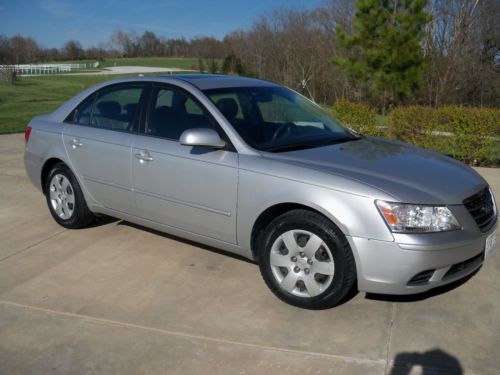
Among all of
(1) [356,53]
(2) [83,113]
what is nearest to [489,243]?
(2) [83,113]

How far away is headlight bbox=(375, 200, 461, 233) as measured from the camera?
3385 mm

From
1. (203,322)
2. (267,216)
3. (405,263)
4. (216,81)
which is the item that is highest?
(216,81)

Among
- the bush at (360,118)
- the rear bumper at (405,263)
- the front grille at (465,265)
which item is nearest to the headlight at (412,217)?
the rear bumper at (405,263)

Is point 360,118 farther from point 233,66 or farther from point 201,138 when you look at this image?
point 233,66

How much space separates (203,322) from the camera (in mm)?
3646

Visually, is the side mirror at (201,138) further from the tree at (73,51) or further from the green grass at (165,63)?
the tree at (73,51)

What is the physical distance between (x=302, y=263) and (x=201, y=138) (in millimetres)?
1166

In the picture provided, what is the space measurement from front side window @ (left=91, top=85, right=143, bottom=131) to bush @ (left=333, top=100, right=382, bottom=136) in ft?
20.1

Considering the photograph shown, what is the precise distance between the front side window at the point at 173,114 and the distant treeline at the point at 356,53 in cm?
1846

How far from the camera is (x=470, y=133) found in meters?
8.77

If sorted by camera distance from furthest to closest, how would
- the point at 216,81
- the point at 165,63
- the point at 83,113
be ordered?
1. the point at 165,63
2. the point at 83,113
3. the point at 216,81

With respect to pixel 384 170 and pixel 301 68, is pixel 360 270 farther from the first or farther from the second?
pixel 301 68

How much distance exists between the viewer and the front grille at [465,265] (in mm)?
3588

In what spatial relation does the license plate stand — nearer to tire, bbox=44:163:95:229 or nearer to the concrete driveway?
the concrete driveway
